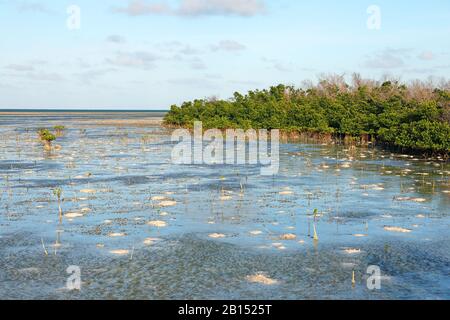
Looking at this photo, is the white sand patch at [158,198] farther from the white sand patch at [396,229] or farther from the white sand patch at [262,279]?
the white sand patch at [262,279]

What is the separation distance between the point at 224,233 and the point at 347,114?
3216 centimetres

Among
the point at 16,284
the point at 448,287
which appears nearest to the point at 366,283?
the point at 448,287

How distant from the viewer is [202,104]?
222 feet

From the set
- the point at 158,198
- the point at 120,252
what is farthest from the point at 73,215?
the point at 120,252

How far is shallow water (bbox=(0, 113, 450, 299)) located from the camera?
385 inches

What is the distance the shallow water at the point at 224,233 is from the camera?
32.1 feet

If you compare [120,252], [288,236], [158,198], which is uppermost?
[158,198]

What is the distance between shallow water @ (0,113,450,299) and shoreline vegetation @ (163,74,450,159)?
744 centimetres

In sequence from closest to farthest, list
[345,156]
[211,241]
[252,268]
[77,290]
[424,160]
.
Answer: [77,290] < [252,268] < [211,241] < [424,160] < [345,156]

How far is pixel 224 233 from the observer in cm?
1344

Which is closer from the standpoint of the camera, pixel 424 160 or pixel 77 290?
pixel 77 290

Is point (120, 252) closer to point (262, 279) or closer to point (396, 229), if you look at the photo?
point (262, 279)
